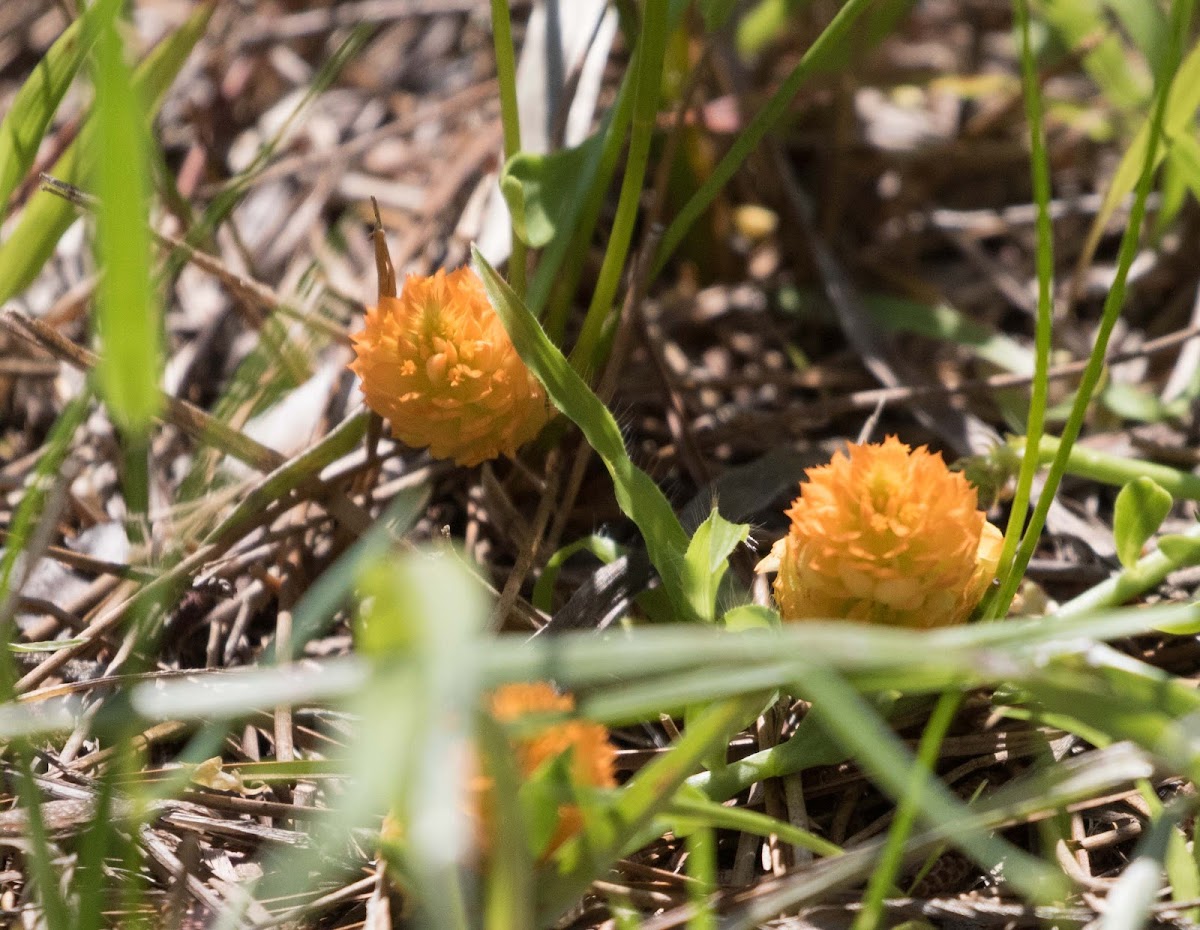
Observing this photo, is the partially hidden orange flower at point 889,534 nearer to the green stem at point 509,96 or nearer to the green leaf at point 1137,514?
the green leaf at point 1137,514

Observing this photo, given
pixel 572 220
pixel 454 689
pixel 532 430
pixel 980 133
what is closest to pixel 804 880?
pixel 454 689

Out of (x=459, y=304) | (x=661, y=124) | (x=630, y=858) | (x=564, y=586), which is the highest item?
(x=661, y=124)

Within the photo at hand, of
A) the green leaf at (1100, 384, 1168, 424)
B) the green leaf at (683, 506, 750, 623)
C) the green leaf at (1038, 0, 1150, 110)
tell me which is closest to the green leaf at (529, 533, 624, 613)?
the green leaf at (683, 506, 750, 623)

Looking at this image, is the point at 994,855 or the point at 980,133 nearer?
the point at 994,855

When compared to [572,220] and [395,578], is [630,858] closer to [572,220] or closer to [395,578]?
[395,578]

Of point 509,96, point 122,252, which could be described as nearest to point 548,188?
point 509,96

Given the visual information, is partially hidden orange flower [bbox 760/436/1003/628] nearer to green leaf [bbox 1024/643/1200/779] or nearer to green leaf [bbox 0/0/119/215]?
green leaf [bbox 1024/643/1200/779]
